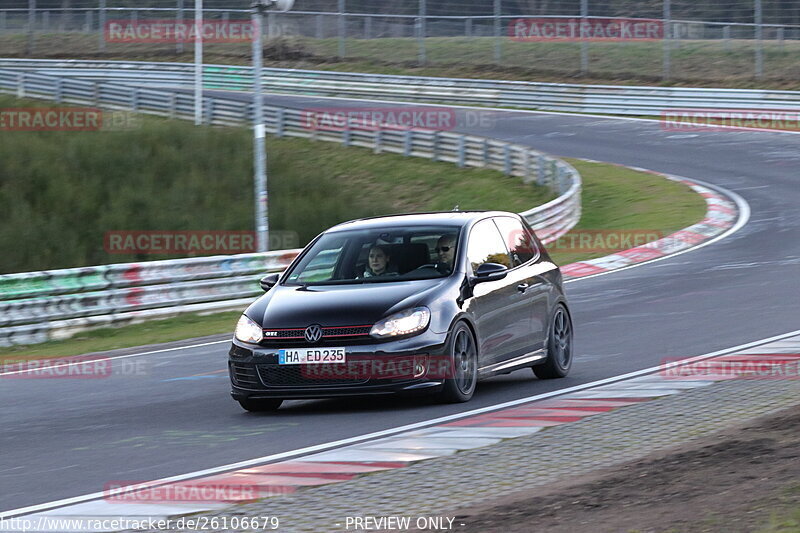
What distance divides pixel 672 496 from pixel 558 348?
17.9ft

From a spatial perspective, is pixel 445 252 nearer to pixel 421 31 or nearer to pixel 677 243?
pixel 677 243

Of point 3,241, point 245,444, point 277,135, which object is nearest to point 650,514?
point 245,444

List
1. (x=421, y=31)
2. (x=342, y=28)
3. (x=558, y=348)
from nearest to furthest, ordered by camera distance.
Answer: (x=558, y=348) < (x=421, y=31) < (x=342, y=28)

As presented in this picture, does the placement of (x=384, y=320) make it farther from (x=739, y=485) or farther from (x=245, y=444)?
(x=739, y=485)

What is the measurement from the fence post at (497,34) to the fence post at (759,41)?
358 inches

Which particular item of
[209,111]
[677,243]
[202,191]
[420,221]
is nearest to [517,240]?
[420,221]

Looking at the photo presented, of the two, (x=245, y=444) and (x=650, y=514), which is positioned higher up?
(x=650, y=514)

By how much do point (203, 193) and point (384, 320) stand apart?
2064 cm

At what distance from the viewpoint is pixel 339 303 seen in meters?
10.0

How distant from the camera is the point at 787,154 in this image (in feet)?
116

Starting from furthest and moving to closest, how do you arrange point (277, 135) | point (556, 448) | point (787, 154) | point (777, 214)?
point (277, 135)
point (787, 154)
point (777, 214)
point (556, 448)

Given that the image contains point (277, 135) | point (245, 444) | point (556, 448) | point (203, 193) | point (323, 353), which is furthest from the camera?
point (277, 135)

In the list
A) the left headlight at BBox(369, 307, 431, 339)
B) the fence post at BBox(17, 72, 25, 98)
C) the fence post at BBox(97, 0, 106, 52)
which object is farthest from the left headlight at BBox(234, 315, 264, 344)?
the fence post at BBox(97, 0, 106, 52)

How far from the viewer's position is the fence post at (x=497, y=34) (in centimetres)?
4734
